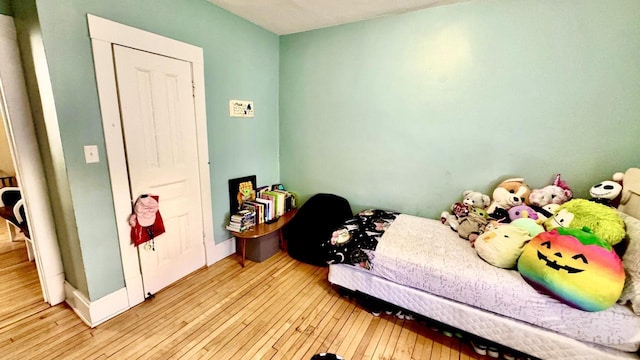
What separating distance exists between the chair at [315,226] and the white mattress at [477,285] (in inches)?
28.1

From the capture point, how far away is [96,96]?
1603 millimetres

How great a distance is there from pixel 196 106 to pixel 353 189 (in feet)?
6.01

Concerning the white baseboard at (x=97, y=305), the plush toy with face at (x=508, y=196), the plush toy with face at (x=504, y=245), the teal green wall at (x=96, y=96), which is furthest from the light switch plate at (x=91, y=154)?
the plush toy with face at (x=508, y=196)

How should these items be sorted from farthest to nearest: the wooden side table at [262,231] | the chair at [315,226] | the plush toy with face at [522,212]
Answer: the chair at [315,226], the wooden side table at [262,231], the plush toy with face at [522,212]

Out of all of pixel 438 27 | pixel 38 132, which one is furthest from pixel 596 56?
pixel 38 132

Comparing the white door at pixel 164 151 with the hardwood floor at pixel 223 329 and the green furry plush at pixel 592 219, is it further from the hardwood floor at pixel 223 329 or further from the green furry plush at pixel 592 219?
the green furry plush at pixel 592 219

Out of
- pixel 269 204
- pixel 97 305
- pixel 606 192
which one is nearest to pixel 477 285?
pixel 606 192

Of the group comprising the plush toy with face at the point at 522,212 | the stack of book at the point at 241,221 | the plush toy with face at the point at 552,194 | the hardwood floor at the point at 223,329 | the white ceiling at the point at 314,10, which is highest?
the white ceiling at the point at 314,10

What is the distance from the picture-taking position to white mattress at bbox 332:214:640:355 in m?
1.25

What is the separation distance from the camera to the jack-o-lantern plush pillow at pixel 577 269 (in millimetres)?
1226

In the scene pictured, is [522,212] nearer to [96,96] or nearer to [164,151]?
[164,151]

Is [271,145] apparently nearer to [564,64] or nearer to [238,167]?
[238,167]

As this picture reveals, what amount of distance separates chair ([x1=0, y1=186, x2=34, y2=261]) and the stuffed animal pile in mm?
3843

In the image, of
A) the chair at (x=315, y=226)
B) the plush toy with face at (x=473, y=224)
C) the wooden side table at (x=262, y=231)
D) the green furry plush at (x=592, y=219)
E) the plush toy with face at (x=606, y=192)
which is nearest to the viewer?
the green furry plush at (x=592, y=219)
